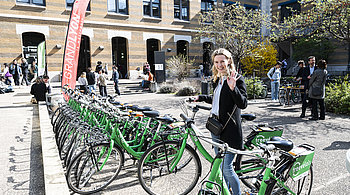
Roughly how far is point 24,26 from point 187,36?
14.3 m

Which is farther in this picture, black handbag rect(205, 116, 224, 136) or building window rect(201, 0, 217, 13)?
building window rect(201, 0, 217, 13)

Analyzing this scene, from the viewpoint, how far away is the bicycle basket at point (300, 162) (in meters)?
2.56

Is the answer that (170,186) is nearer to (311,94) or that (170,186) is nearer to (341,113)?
(311,94)

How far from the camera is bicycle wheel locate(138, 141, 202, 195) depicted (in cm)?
334

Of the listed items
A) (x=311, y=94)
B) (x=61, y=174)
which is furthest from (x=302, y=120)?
(x=61, y=174)

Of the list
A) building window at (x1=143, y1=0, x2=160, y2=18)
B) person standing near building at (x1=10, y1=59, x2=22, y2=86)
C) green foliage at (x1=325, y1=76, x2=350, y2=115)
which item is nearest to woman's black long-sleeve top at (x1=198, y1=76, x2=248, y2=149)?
green foliage at (x1=325, y1=76, x2=350, y2=115)

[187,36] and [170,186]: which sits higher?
[187,36]

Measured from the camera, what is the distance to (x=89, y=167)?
3.71 m

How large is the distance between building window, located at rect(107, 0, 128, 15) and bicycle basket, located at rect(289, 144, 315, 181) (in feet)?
71.3

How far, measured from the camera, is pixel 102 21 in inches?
832

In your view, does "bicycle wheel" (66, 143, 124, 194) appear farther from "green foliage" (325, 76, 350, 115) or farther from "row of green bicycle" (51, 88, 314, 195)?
"green foliage" (325, 76, 350, 115)

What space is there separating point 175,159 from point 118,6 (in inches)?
831

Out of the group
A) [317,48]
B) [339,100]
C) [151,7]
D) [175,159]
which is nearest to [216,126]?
[175,159]

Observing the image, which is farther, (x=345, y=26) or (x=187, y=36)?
(x=187, y=36)
